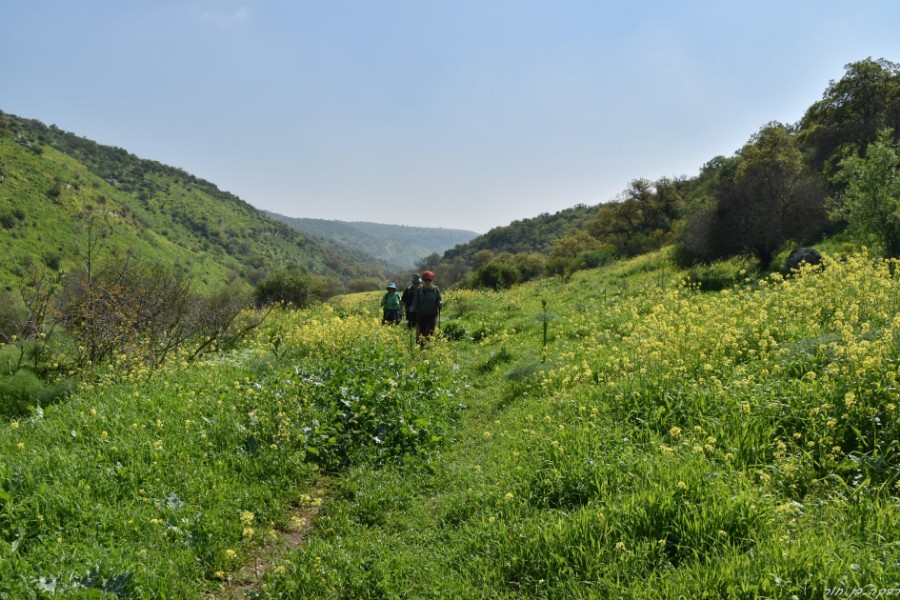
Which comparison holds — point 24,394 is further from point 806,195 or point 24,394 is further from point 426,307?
point 806,195

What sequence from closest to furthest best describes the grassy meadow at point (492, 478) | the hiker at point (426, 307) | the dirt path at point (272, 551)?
the grassy meadow at point (492, 478) → the dirt path at point (272, 551) → the hiker at point (426, 307)

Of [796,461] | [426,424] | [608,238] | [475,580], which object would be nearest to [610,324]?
[426,424]

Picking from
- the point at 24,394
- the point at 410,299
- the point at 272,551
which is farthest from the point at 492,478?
the point at 24,394

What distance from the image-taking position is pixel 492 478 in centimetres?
486

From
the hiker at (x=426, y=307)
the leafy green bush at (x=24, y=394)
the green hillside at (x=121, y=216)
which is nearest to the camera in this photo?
the leafy green bush at (x=24, y=394)

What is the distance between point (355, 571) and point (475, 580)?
0.99 meters

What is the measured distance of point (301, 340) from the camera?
34.8 feet

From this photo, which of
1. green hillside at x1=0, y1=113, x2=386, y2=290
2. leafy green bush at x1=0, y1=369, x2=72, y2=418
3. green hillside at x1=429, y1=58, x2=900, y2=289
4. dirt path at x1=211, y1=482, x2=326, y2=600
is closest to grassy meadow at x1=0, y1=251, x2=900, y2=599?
dirt path at x1=211, y1=482, x2=326, y2=600

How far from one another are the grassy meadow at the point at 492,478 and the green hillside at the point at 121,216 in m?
40.0

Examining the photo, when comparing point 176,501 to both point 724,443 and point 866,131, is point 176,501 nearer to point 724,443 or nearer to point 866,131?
point 724,443

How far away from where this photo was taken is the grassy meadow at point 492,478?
10.5 ft

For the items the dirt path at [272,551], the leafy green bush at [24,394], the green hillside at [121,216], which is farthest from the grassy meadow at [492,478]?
the green hillside at [121,216]

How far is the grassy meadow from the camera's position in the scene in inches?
127

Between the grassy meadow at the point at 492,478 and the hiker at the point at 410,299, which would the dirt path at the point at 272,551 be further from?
the hiker at the point at 410,299
